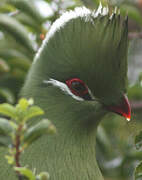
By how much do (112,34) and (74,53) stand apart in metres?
0.22

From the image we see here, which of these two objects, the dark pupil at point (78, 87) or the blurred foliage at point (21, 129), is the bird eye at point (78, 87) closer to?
the dark pupil at point (78, 87)

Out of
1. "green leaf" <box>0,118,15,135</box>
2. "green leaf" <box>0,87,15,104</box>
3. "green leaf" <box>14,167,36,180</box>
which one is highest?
"green leaf" <box>0,87,15,104</box>

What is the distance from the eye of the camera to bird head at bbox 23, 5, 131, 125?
80.3 inches

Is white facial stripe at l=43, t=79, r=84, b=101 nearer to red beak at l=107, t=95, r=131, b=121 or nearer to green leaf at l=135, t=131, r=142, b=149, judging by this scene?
red beak at l=107, t=95, r=131, b=121

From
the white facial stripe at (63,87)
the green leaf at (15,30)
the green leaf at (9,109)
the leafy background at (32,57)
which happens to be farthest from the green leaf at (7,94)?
the green leaf at (9,109)

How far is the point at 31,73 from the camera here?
2293 millimetres

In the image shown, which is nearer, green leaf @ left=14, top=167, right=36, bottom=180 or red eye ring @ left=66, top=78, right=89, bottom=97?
green leaf @ left=14, top=167, right=36, bottom=180

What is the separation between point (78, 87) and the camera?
83.2 inches

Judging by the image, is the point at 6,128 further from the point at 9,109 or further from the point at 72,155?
the point at 72,155

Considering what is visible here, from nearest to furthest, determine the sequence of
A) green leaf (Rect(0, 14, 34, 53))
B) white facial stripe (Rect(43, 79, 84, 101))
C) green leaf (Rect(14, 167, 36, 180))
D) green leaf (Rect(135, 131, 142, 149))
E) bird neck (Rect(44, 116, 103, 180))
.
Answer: green leaf (Rect(14, 167, 36, 180)) < green leaf (Rect(135, 131, 142, 149)) < bird neck (Rect(44, 116, 103, 180)) < white facial stripe (Rect(43, 79, 84, 101)) < green leaf (Rect(0, 14, 34, 53))

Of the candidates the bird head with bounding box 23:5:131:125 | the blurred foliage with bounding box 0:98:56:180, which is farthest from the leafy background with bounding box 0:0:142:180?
the blurred foliage with bounding box 0:98:56:180

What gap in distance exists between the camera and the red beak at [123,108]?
209cm

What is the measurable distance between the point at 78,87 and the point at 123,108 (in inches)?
10.1

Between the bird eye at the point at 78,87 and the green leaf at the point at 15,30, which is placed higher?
the green leaf at the point at 15,30
